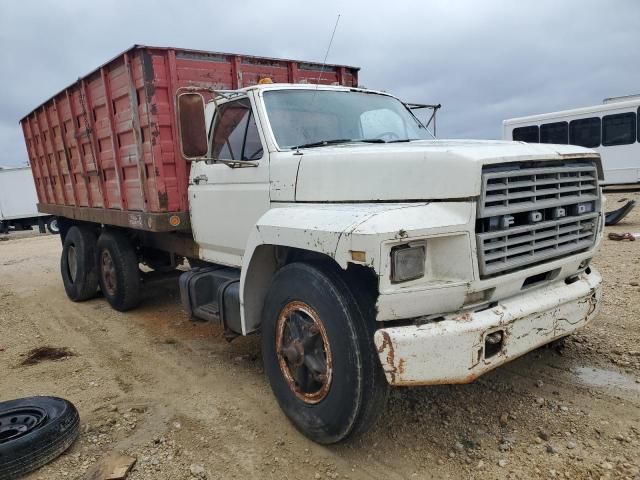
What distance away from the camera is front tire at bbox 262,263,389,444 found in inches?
103

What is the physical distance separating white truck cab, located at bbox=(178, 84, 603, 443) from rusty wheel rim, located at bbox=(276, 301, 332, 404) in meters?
0.01

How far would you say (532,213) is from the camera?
2744 millimetres

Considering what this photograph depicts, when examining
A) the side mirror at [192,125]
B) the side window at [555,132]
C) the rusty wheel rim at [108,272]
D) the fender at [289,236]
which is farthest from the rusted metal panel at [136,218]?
the side window at [555,132]

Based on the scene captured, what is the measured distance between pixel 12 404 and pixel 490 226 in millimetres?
3301

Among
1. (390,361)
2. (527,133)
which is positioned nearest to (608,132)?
(527,133)

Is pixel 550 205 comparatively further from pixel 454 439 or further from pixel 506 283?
pixel 454 439

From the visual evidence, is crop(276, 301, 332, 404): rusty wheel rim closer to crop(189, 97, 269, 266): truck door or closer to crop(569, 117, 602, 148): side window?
crop(189, 97, 269, 266): truck door

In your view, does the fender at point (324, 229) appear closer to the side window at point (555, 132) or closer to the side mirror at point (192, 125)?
the side mirror at point (192, 125)

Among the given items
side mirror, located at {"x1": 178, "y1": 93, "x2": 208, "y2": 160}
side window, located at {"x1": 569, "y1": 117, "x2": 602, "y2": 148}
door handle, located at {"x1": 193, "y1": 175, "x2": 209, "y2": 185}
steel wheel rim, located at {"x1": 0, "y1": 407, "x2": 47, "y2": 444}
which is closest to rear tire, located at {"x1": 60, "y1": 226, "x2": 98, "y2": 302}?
door handle, located at {"x1": 193, "y1": 175, "x2": 209, "y2": 185}

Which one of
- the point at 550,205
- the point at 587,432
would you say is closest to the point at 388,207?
the point at 550,205

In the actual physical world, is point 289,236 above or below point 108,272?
above

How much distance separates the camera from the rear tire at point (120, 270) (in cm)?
588

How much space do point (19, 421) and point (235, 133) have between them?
250 centimetres

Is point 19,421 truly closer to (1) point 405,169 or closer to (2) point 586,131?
(1) point 405,169
